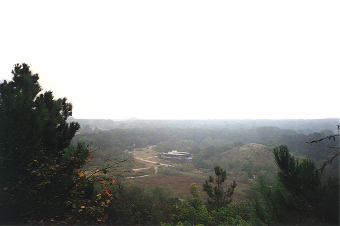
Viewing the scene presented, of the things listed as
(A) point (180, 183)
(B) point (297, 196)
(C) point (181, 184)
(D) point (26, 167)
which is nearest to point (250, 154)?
(A) point (180, 183)

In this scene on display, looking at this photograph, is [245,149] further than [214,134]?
No

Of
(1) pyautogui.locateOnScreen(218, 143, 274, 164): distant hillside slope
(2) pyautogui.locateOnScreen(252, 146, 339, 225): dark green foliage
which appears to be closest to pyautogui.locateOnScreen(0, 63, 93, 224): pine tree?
(2) pyautogui.locateOnScreen(252, 146, 339, 225): dark green foliage

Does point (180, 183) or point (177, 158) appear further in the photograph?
point (177, 158)

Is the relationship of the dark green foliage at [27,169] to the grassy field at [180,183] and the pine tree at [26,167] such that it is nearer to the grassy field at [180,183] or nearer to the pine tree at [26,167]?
the pine tree at [26,167]

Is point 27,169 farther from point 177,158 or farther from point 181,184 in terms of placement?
point 177,158

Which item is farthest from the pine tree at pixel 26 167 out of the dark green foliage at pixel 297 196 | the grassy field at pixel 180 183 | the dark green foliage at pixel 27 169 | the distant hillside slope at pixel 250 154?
the distant hillside slope at pixel 250 154

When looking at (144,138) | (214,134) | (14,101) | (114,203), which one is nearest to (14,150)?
(14,101)

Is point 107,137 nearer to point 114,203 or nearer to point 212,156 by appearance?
point 212,156

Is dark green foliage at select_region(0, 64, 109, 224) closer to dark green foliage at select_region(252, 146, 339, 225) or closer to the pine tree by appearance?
the pine tree
